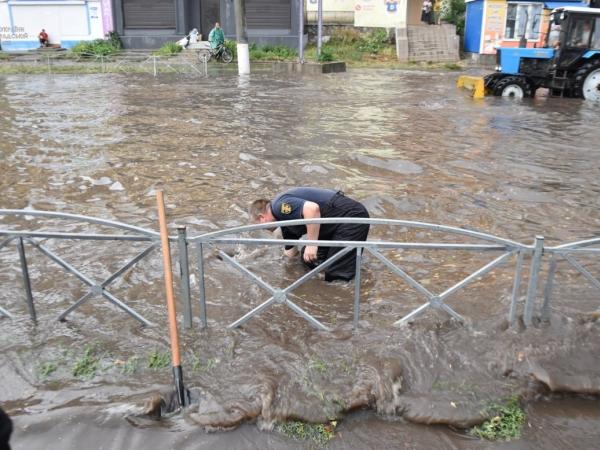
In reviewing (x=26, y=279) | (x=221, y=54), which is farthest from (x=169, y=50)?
(x=26, y=279)

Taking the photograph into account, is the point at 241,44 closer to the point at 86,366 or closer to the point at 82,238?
the point at 82,238

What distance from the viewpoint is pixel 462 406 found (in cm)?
343

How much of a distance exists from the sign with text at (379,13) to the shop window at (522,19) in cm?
506

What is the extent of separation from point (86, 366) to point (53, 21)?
→ 1155 inches

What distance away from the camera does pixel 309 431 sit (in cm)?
328

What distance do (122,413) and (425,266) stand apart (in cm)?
318

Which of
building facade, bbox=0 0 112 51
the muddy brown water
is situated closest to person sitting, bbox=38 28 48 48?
building facade, bbox=0 0 112 51

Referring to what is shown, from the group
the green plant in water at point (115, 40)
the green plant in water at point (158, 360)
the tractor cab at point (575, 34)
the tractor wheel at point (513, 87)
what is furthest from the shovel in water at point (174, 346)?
the green plant in water at point (115, 40)

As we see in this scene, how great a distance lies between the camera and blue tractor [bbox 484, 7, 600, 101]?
596 inches

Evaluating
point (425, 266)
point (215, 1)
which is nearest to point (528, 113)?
point (425, 266)

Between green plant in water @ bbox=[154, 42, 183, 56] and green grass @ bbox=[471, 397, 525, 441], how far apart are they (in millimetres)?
24865

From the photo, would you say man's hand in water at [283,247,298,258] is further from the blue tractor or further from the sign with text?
the sign with text

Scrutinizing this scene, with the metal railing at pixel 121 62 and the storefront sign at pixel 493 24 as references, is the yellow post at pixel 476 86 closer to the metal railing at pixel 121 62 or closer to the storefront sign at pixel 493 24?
the metal railing at pixel 121 62

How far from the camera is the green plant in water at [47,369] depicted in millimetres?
3680
